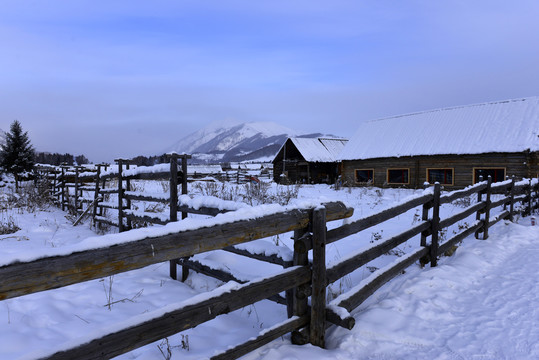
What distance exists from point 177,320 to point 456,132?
22.7 m

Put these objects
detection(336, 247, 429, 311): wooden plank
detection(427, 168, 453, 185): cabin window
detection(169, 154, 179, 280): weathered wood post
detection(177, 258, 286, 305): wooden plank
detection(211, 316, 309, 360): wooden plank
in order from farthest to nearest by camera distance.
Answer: detection(427, 168, 453, 185): cabin window → detection(169, 154, 179, 280): weathered wood post → detection(177, 258, 286, 305): wooden plank → detection(336, 247, 429, 311): wooden plank → detection(211, 316, 309, 360): wooden plank

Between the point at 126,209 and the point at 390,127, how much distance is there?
22.6 m

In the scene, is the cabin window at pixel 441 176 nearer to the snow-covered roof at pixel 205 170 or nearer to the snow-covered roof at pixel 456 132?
the snow-covered roof at pixel 456 132

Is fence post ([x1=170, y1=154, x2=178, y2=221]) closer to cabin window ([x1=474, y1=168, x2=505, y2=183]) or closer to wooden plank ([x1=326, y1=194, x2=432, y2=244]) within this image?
wooden plank ([x1=326, y1=194, x2=432, y2=244])

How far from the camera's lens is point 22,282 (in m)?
1.46

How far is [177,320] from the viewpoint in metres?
2.08

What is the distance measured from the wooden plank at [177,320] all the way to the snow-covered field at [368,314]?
0.11m

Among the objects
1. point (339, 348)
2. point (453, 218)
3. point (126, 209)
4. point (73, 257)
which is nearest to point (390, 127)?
point (453, 218)

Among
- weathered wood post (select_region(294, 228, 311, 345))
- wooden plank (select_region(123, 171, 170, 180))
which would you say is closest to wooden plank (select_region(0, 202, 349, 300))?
weathered wood post (select_region(294, 228, 311, 345))

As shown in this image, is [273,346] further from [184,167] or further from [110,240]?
[184,167]

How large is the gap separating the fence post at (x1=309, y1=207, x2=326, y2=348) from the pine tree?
1415 inches

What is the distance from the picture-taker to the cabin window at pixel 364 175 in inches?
Result: 926

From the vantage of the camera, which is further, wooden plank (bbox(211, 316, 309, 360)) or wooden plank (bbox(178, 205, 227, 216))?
wooden plank (bbox(178, 205, 227, 216))

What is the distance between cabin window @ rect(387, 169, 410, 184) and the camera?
71.1 feet
